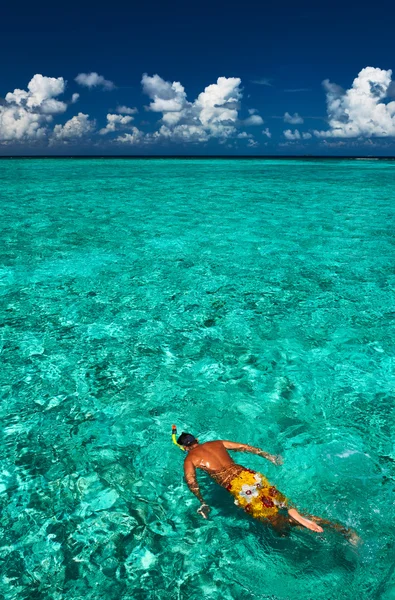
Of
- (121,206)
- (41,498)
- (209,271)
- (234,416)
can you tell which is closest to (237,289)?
(209,271)

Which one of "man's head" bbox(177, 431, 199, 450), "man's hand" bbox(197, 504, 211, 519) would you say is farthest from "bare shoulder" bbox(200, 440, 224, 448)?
"man's hand" bbox(197, 504, 211, 519)

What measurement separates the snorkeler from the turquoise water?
17 cm

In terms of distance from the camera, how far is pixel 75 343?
7410 millimetres

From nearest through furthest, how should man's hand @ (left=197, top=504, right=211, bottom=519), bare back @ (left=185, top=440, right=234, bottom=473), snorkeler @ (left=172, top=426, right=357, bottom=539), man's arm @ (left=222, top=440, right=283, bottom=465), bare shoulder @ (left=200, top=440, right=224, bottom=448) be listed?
snorkeler @ (left=172, top=426, right=357, bottom=539) → man's hand @ (left=197, top=504, right=211, bottom=519) → bare back @ (left=185, top=440, right=234, bottom=473) → bare shoulder @ (left=200, top=440, right=224, bottom=448) → man's arm @ (left=222, top=440, right=283, bottom=465)

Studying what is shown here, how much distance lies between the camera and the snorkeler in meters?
3.77

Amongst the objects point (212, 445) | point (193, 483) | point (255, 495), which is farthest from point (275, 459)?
point (193, 483)

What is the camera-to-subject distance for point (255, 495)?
13.0 ft

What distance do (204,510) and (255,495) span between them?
1.98ft

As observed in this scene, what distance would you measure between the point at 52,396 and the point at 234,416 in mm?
2700

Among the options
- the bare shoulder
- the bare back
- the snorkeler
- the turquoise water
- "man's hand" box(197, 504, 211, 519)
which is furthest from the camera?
the bare shoulder

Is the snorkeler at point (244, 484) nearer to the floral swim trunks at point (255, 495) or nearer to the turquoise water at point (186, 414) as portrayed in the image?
the floral swim trunks at point (255, 495)

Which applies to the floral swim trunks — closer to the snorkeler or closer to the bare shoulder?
the snorkeler

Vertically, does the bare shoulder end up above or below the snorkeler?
above

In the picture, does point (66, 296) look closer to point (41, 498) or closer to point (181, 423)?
point (181, 423)
